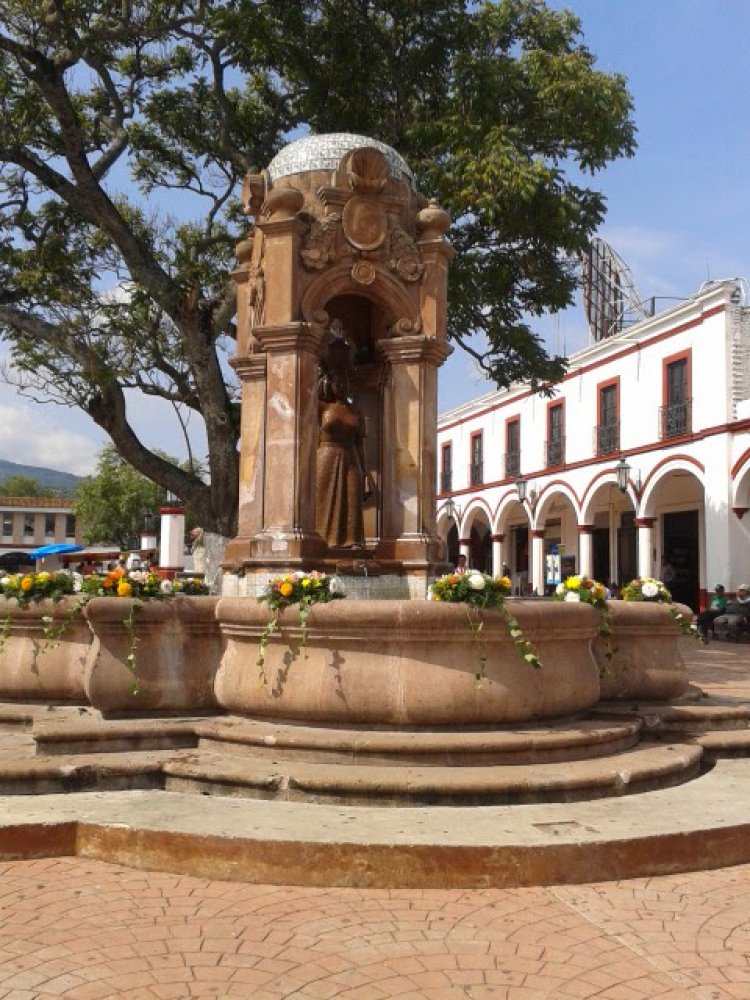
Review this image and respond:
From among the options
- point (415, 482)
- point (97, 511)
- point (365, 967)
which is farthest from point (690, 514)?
point (97, 511)

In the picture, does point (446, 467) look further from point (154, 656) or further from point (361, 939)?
point (361, 939)

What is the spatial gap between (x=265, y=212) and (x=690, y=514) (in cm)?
2163

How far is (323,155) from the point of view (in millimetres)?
8461

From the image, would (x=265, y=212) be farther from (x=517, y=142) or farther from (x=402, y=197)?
(x=517, y=142)

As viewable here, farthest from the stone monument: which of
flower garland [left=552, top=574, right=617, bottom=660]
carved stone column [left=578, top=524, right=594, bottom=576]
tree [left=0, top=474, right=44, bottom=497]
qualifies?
tree [left=0, top=474, right=44, bottom=497]

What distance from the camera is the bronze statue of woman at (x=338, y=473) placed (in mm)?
8781

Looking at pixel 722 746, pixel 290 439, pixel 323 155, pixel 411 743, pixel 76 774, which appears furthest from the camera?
pixel 323 155

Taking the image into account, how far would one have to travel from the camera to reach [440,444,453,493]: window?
39.9m

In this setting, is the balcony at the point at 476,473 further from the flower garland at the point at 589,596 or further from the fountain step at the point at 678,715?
the flower garland at the point at 589,596

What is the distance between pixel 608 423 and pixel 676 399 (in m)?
3.40

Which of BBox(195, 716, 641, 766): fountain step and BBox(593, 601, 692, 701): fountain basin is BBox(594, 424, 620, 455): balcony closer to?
BBox(593, 601, 692, 701): fountain basin

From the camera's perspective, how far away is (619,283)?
33594mm

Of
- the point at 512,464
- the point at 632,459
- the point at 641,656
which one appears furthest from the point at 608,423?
the point at 641,656

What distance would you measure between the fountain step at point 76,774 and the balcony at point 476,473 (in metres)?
31.8
